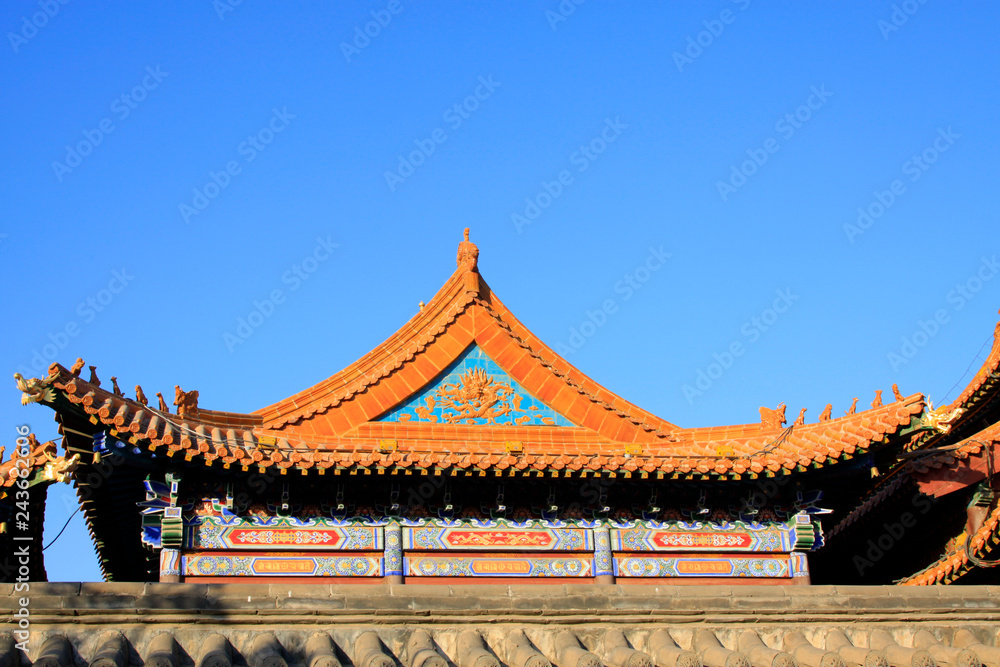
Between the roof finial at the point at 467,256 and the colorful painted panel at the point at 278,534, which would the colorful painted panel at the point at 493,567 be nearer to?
the colorful painted panel at the point at 278,534

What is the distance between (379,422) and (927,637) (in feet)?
24.8

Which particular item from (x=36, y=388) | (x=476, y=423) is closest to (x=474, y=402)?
(x=476, y=423)

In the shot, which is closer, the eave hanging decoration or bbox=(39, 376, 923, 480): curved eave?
bbox=(39, 376, 923, 480): curved eave

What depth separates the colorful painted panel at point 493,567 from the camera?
13.1 m

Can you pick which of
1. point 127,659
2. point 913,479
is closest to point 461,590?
point 127,659

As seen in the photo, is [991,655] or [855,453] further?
[855,453]

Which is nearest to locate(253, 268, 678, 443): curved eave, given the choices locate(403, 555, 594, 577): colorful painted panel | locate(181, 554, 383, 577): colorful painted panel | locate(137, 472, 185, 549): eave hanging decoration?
locate(137, 472, 185, 549): eave hanging decoration

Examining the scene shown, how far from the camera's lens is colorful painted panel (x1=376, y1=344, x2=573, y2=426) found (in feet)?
49.5

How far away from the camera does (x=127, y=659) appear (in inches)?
328

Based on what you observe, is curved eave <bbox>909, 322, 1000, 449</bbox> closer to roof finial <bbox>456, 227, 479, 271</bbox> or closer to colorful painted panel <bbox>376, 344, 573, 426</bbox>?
colorful painted panel <bbox>376, 344, 573, 426</bbox>

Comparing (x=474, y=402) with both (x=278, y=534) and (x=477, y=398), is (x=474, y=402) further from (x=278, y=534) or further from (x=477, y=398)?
(x=278, y=534)

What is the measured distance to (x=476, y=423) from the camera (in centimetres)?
1506

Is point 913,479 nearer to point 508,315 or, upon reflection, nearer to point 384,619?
point 508,315

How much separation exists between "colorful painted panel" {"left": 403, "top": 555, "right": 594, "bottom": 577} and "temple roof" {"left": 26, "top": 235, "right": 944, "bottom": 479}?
4.16 feet
